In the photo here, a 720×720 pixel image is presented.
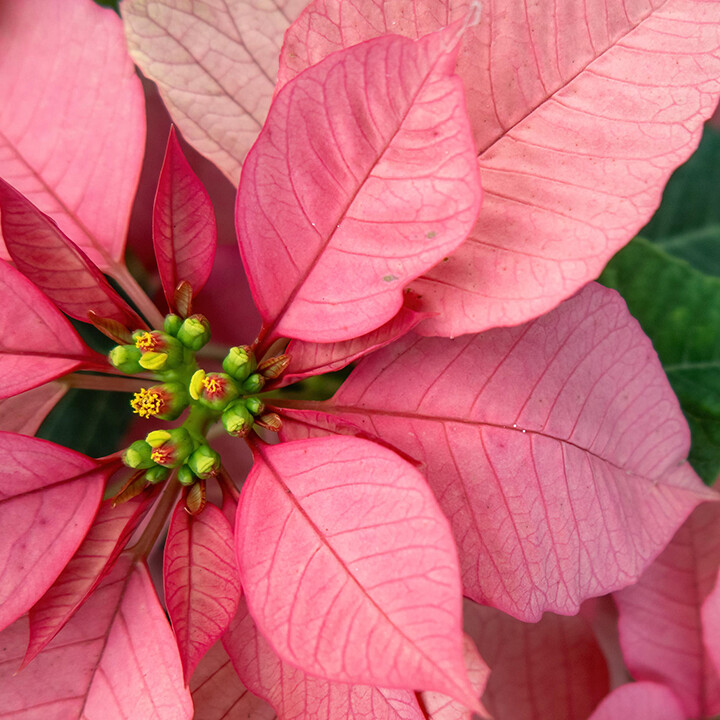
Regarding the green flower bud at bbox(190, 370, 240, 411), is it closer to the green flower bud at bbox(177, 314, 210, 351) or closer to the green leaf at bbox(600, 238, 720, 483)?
the green flower bud at bbox(177, 314, 210, 351)

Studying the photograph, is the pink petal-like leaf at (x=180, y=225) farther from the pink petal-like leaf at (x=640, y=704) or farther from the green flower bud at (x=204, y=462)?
the pink petal-like leaf at (x=640, y=704)

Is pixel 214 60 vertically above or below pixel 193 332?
above

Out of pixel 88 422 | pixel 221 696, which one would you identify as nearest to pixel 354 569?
pixel 221 696

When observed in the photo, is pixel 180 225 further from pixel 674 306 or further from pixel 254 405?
pixel 674 306

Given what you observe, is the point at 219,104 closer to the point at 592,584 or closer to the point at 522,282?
the point at 522,282

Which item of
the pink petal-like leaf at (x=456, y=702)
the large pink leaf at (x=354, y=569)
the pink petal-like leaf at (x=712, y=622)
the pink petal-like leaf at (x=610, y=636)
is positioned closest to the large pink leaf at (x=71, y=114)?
the large pink leaf at (x=354, y=569)

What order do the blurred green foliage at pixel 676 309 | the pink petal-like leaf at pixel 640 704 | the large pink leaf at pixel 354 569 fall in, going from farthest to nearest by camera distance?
the blurred green foliage at pixel 676 309, the pink petal-like leaf at pixel 640 704, the large pink leaf at pixel 354 569
